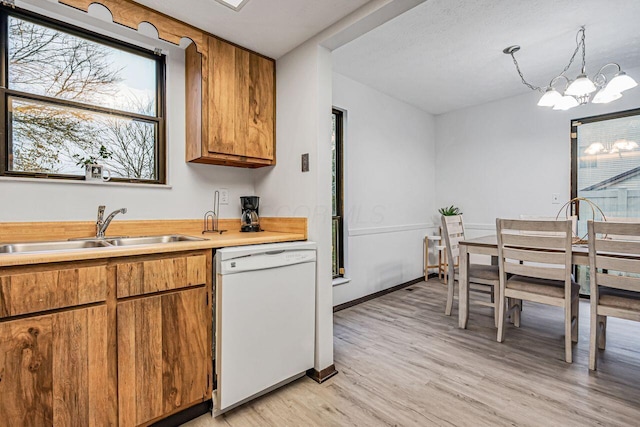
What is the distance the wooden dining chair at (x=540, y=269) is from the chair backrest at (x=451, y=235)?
633 millimetres

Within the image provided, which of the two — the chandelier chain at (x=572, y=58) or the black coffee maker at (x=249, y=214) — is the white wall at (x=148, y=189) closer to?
the black coffee maker at (x=249, y=214)

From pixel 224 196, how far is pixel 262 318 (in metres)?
1.10

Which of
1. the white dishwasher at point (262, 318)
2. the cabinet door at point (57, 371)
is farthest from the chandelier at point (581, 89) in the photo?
the cabinet door at point (57, 371)

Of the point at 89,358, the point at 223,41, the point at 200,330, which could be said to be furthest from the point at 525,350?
the point at 223,41

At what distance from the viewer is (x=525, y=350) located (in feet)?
7.92

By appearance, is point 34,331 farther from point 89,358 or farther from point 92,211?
point 92,211

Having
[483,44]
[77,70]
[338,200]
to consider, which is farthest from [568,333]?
[77,70]

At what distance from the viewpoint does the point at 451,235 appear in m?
3.36

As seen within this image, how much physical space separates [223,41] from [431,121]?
3.77 m

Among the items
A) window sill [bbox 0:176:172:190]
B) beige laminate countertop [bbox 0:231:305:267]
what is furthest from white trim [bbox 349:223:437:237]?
window sill [bbox 0:176:172:190]

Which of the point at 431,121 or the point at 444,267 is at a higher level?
the point at 431,121

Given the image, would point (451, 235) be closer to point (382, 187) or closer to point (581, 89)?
point (382, 187)

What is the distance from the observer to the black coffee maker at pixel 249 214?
7.86 feet

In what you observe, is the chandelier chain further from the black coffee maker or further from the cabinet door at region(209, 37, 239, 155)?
the black coffee maker
